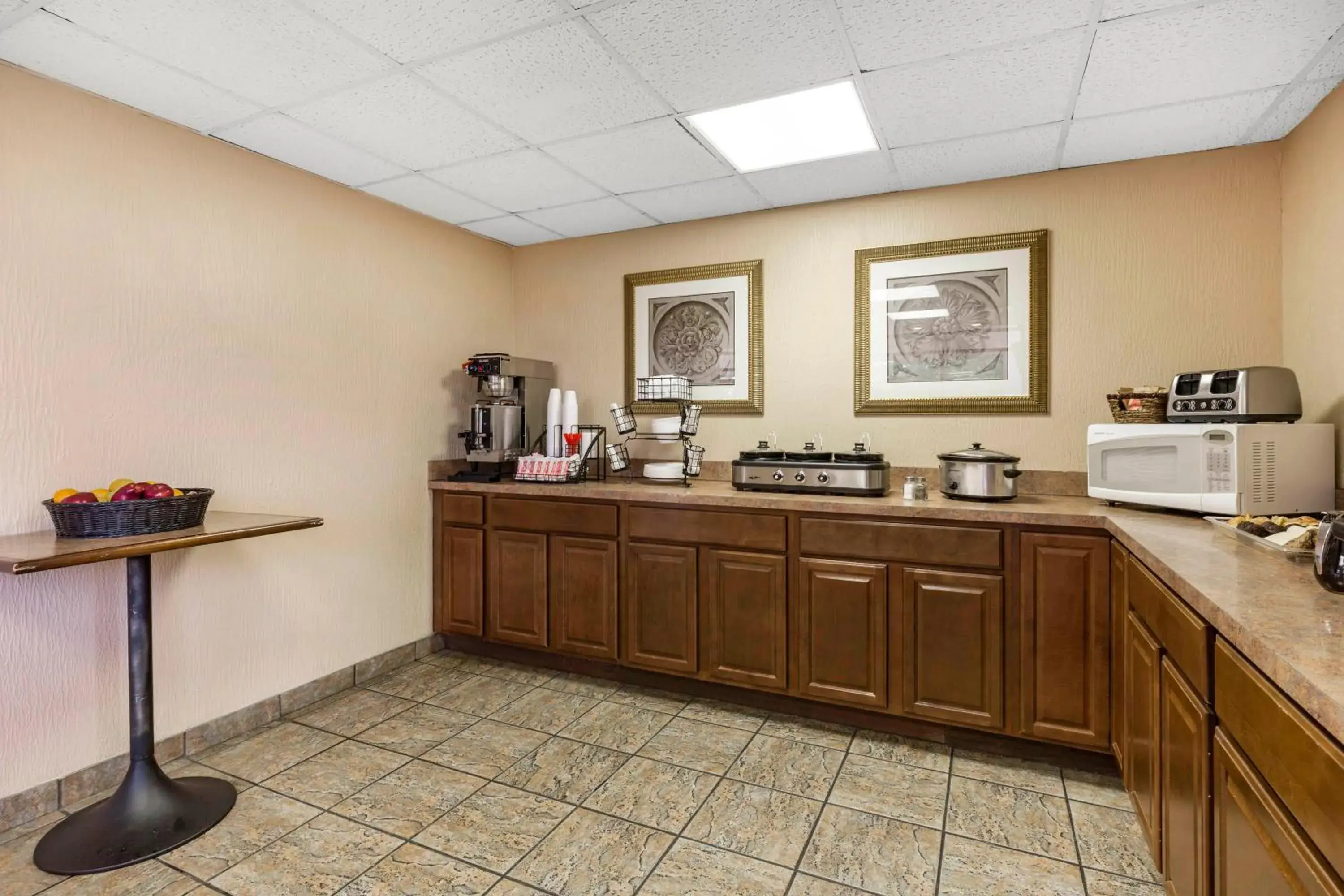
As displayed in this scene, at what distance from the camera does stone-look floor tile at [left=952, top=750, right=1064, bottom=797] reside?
7.95ft

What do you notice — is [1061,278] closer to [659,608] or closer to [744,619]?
[744,619]

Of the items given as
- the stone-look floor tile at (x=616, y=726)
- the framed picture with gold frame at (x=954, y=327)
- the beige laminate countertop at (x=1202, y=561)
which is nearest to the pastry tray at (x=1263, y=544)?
the beige laminate countertop at (x=1202, y=561)

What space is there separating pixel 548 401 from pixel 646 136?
5.54ft

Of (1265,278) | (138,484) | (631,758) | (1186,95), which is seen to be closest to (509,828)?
(631,758)

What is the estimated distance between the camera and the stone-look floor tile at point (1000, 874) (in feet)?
6.07

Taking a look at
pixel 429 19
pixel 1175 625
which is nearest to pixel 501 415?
pixel 429 19

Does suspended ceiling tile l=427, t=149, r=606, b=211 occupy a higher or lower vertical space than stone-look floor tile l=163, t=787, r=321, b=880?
higher

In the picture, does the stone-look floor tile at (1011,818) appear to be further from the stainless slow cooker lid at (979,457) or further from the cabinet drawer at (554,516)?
the cabinet drawer at (554,516)

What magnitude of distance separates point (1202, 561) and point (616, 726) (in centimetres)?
224

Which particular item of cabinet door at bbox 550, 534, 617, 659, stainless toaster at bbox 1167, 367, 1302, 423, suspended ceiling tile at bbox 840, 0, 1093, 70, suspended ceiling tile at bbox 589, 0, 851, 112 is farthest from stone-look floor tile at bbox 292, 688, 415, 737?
stainless toaster at bbox 1167, 367, 1302, 423

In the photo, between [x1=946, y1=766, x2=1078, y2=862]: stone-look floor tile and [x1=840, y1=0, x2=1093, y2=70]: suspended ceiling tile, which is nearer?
[x1=840, y1=0, x2=1093, y2=70]: suspended ceiling tile

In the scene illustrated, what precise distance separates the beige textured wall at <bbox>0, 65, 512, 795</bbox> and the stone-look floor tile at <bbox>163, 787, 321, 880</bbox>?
0.61 m

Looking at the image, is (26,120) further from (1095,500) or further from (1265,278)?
(1265,278)

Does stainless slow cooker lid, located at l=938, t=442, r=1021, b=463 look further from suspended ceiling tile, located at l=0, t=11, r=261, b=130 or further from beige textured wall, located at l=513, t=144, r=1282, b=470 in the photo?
suspended ceiling tile, located at l=0, t=11, r=261, b=130
